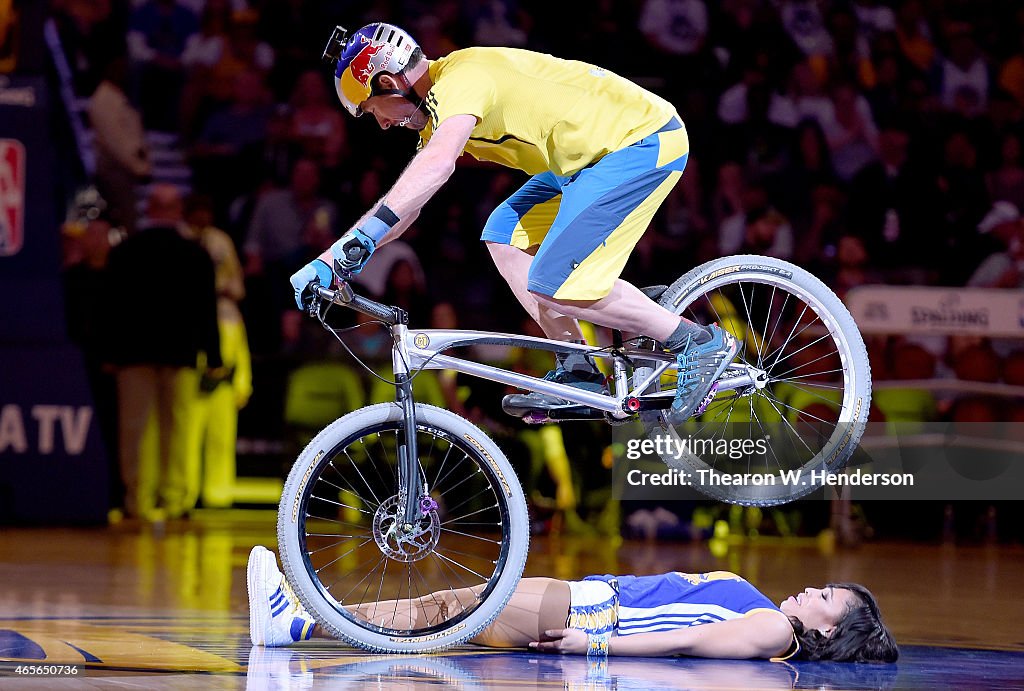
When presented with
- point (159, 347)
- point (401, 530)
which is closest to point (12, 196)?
point (159, 347)

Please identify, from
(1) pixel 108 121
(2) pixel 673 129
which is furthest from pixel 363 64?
(1) pixel 108 121

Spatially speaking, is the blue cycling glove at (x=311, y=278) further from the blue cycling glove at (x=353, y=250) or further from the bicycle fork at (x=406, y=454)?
the bicycle fork at (x=406, y=454)

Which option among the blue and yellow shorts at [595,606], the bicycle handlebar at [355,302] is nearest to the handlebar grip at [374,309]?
the bicycle handlebar at [355,302]

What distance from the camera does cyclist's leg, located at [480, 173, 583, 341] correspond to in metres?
4.78

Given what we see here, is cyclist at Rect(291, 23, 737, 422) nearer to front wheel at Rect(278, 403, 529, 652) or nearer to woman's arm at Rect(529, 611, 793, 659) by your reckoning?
front wheel at Rect(278, 403, 529, 652)

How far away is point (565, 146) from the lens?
4.41 m

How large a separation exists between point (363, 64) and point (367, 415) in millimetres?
1114

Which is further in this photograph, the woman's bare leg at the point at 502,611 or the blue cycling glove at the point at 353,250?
the woman's bare leg at the point at 502,611

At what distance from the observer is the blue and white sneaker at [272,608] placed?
14.7 feet

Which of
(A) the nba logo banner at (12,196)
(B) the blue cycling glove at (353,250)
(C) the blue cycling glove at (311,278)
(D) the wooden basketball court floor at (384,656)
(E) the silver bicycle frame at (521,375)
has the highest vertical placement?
(A) the nba logo banner at (12,196)

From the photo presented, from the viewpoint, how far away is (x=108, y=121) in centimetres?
947

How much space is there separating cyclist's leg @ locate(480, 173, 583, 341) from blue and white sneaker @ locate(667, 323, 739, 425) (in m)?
0.45

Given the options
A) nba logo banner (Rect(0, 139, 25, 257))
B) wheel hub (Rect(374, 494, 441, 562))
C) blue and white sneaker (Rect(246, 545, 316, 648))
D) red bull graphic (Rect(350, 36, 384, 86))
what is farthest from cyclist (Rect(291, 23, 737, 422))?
nba logo banner (Rect(0, 139, 25, 257))

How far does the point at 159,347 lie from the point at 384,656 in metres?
4.99
